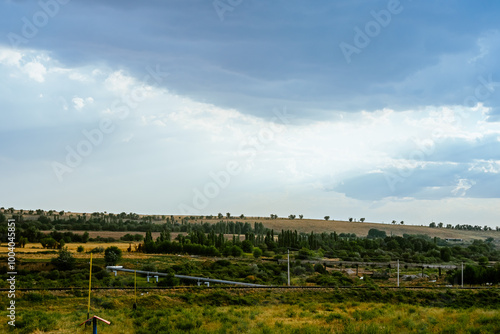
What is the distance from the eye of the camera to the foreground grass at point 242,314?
23.4 metres

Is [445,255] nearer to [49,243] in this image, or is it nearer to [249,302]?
[249,302]

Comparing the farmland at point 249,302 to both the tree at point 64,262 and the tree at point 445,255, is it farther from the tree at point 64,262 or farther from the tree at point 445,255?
the tree at point 445,255

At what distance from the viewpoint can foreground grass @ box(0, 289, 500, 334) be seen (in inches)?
923

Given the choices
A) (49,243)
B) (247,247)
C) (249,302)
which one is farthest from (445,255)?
(49,243)

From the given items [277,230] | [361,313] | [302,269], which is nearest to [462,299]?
[361,313]

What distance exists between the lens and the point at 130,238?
12750 cm

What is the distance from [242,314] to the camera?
28.4 m

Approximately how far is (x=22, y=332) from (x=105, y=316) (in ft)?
16.5

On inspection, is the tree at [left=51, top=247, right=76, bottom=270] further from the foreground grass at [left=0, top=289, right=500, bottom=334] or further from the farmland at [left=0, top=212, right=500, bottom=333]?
the foreground grass at [left=0, top=289, right=500, bottom=334]

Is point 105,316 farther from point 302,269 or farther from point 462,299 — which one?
point 302,269

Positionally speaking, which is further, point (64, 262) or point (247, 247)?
point (247, 247)

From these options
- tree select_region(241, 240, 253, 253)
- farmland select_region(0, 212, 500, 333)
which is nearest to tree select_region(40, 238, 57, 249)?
farmland select_region(0, 212, 500, 333)

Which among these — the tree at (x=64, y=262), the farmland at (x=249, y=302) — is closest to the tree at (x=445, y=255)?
the farmland at (x=249, y=302)

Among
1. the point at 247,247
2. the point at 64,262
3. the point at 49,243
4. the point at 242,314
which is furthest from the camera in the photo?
the point at 247,247
